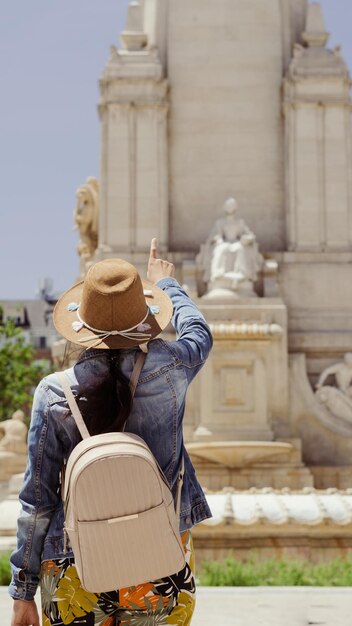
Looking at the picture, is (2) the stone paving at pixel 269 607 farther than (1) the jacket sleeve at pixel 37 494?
Yes

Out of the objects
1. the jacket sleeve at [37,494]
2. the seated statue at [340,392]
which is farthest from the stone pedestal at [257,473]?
the jacket sleeve at [37,494]

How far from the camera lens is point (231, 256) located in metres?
18.2

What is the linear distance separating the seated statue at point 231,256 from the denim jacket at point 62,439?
14.4 metres

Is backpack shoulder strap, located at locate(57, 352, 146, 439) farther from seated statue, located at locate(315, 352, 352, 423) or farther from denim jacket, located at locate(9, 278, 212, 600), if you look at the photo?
seated statue, located at locate(315, 352, 352, 423)

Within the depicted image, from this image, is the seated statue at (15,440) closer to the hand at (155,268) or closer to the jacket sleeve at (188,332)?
the hand at (155,268)

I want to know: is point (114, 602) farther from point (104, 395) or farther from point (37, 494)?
point (104, 395)

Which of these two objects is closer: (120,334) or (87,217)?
(120,334)

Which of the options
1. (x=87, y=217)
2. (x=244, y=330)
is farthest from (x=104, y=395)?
(x=87, y=217)

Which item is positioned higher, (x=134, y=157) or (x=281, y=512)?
(x=134, y=157)

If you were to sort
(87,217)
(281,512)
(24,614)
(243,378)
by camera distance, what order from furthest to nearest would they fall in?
(87,217), (243,378), (281,512), (24,614)

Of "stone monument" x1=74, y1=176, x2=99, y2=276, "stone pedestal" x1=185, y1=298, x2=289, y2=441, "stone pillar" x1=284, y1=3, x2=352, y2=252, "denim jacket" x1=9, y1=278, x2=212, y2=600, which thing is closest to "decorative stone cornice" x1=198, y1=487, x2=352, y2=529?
"stone pedestal" x1=185, y1=298, x2=289, y2=441

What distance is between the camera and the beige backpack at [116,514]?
125 inches

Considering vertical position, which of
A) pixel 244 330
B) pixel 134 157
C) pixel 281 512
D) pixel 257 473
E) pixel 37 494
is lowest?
pixel 257 473

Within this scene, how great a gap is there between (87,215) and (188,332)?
17.0 meters
